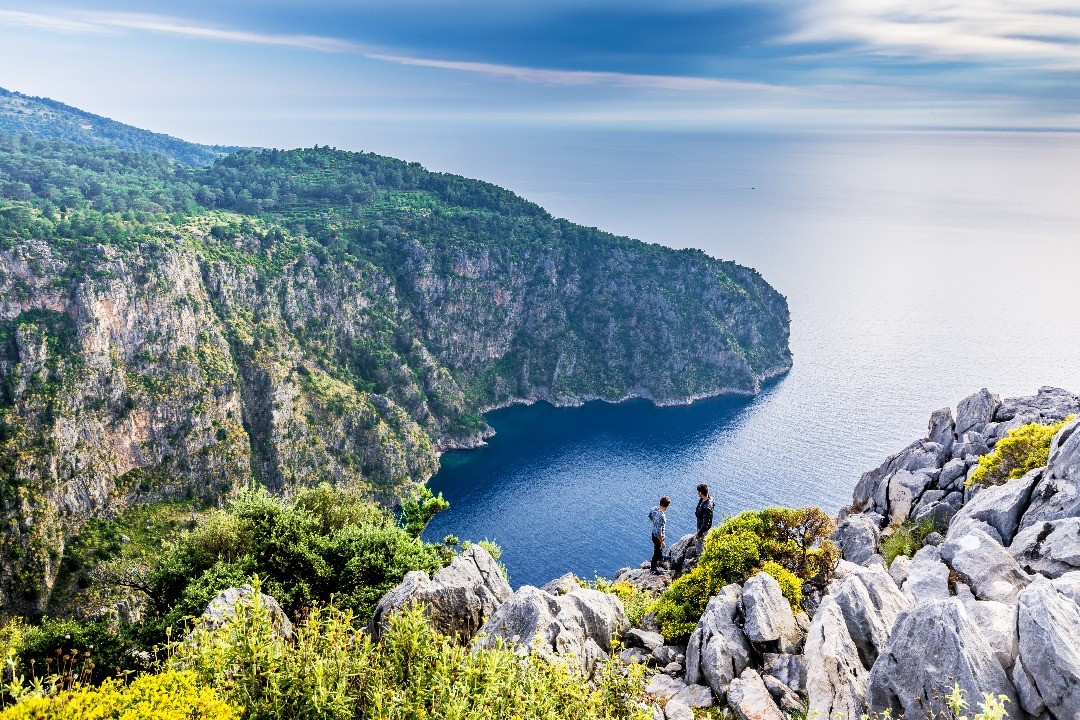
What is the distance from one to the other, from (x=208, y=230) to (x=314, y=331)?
102 ft

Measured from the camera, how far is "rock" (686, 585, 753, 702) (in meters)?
18.1

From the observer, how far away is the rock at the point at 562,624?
19016mm

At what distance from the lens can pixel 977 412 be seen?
36562mm

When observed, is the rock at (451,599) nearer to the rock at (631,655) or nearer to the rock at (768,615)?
the rock at (631,655)

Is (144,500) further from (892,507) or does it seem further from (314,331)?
(892,507)

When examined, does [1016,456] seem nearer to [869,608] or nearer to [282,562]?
[869,608]

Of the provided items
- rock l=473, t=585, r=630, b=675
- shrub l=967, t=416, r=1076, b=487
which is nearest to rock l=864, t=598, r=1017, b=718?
rock l=473, t=585, r=630, b=675

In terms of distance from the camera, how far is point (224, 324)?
120 m

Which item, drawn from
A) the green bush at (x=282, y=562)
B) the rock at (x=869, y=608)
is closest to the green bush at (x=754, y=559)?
the rock at (x=869, y=608)

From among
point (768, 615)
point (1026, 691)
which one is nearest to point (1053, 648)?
point (1026, 691)

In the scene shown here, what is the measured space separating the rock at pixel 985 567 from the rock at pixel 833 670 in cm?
426

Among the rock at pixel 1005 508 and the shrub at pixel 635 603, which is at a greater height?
the rock at pixel 1005 508

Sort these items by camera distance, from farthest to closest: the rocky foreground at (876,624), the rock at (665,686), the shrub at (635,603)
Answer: the shrub at (635,603), the rock at (665,686), the rocky foreground at (876,624)

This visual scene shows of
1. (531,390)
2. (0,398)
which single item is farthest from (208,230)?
(531,390)
